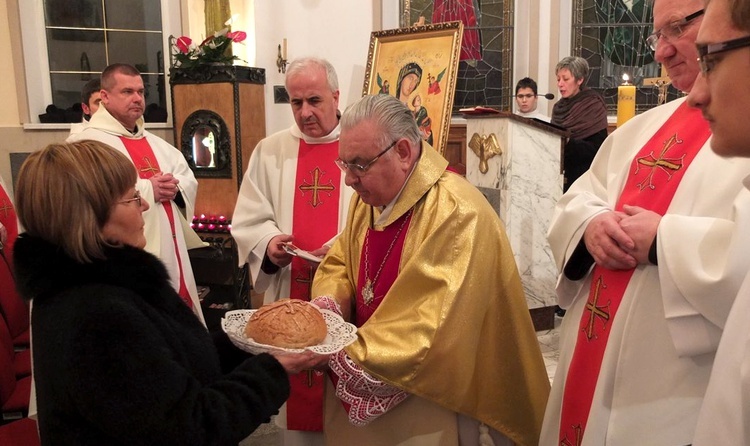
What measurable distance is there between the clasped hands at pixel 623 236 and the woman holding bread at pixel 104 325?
103 cm

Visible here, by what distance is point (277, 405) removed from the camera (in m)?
1.75

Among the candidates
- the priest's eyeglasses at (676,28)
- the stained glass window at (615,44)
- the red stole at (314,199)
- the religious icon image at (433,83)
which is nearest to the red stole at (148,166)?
the red stole at (314,199)

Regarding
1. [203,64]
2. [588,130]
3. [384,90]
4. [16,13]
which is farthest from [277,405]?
[16,13]

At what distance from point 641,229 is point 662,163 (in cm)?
29

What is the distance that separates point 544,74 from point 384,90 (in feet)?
9.77

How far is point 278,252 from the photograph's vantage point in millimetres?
3225

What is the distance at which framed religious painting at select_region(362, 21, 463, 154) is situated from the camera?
4.96m

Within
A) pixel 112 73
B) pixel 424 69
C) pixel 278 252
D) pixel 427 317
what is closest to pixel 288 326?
pixel 427 317

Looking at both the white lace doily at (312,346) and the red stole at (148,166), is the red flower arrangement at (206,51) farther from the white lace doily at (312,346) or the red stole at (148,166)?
the white lace doily at (312,346)

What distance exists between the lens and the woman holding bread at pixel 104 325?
4.69ft

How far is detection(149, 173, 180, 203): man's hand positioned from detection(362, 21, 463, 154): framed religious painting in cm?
175

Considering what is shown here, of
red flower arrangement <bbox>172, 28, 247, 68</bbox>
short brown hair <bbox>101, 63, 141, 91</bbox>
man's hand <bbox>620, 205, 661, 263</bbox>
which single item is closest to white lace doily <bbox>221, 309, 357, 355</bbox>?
man's hand <bbox>620, 205, 661, 263</bbox>

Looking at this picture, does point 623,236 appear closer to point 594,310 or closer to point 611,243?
point 611,243

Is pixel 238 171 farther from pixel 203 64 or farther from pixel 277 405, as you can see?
pixel 277 405
